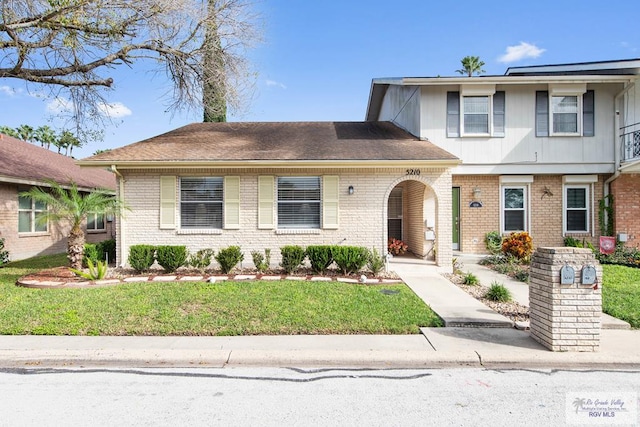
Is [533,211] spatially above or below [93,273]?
above

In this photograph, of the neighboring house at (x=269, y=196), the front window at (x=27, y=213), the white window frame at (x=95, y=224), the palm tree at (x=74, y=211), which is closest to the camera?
the palm tree at (x=74, y=211)

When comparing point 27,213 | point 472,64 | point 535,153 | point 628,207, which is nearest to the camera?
point 628,207

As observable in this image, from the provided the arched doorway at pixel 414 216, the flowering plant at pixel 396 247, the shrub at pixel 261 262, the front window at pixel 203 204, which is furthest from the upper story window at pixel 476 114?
the front window at pixel 203 204

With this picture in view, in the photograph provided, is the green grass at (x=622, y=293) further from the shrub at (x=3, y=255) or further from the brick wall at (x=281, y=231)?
the shrub at (x=3, y=255)

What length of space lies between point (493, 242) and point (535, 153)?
3397mm

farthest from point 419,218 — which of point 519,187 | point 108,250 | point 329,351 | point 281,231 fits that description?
point 108,250

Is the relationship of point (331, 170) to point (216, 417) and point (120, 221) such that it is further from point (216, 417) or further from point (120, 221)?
point (216, 417)

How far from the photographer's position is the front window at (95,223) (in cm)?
1742

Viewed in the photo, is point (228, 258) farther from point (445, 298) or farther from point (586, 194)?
point (586, 194)

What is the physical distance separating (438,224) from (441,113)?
424 cm

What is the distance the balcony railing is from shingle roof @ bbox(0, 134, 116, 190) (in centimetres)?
1787

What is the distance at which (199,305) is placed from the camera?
6609 mm

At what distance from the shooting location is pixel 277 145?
39.3 feet

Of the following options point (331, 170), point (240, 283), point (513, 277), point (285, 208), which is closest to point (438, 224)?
point (513, 277)
